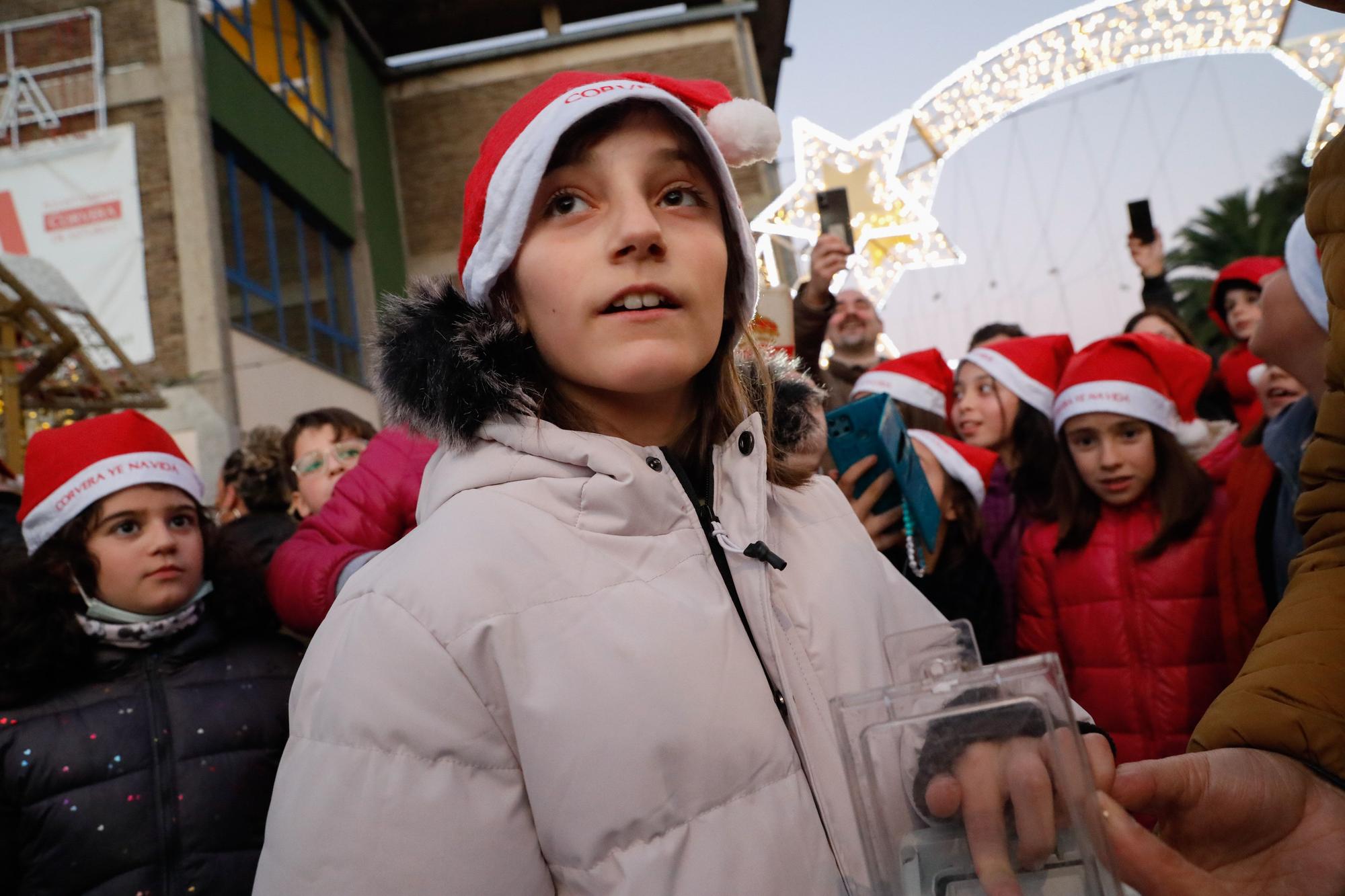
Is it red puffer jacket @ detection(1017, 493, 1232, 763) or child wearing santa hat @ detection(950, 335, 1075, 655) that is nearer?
red puffer jacket @ detection(1017, 493, 1232, 763)

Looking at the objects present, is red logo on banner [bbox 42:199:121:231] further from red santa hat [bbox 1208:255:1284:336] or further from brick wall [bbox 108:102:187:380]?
red santa hat [bbox 1208:255:1284:336]

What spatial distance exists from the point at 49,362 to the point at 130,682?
5.71m

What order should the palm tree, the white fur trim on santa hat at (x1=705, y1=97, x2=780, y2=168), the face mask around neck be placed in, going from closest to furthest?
the white fur trim on santa hat at (x1=705, y1=97, x2=780, y2=168) → the face mask around neck → the palm tree

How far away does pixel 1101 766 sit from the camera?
758 millimetres

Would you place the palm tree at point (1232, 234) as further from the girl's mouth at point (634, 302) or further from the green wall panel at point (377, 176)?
the girl's mouth at point (634, 302)

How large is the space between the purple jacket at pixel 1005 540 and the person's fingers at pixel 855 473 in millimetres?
830

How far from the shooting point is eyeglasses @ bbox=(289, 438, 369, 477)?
3.28 m

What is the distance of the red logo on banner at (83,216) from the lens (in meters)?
9.42

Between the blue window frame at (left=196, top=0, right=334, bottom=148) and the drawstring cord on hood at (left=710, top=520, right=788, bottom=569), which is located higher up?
the blue window frame at (left=196, top=0, right=334, bottom=148)

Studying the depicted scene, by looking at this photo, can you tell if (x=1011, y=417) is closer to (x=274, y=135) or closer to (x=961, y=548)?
(x=961, y=548)

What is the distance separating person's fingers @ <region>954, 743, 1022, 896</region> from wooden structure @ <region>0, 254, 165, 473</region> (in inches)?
269

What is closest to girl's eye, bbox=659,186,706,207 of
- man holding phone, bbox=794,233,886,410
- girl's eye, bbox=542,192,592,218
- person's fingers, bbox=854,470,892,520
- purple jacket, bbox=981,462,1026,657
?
girl's eye, bbox=542,192,592,218

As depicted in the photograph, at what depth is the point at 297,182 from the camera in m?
12.1

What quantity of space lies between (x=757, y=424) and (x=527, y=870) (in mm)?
Answer: 651
